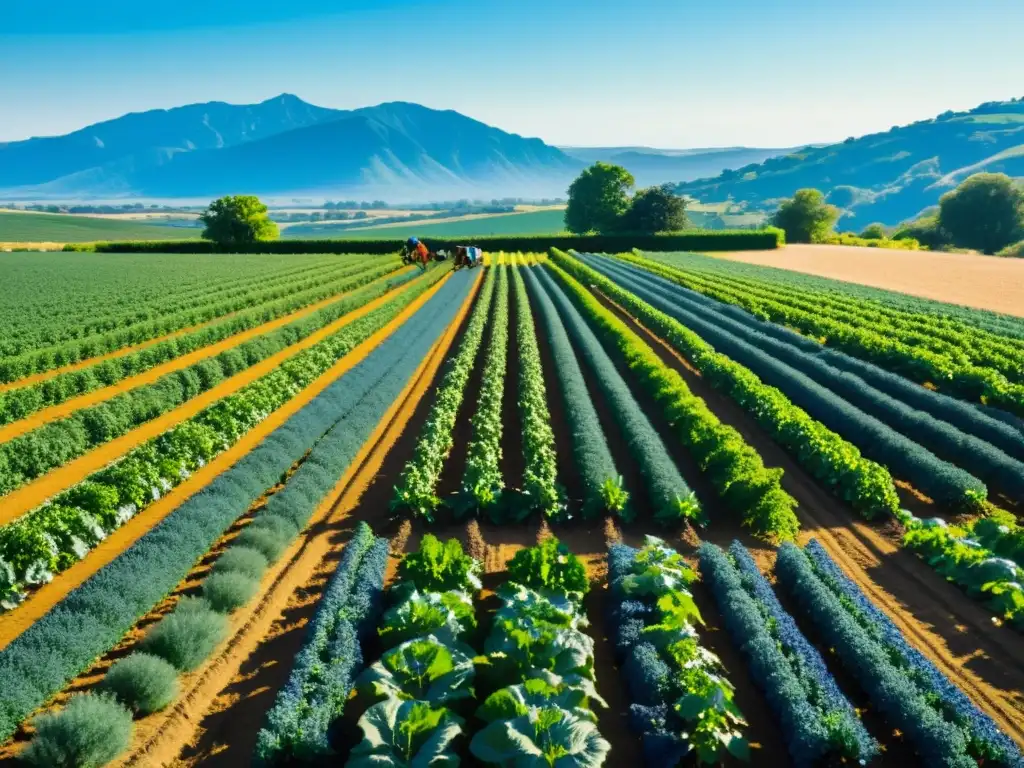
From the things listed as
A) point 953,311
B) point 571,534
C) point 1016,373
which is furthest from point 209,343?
point 953,311

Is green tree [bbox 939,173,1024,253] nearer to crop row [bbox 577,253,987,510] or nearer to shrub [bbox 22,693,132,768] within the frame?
crop row [bbox 577,253,987,510]

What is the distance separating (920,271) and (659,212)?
108 feet

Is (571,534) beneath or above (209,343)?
beneath

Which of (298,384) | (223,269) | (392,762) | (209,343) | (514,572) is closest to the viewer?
(392,762)

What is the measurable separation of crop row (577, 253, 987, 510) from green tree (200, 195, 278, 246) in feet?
235

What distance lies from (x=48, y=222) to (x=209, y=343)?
535 feet

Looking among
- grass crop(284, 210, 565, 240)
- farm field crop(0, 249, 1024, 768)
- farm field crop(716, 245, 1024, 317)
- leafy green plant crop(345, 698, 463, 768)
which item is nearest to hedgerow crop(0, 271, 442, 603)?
farm field crop(0, 249, 1024, 768)

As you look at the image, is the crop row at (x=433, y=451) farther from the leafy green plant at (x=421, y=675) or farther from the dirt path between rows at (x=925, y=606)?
the dirt path between rows at (x=925, y=606)

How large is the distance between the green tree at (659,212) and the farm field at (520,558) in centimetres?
5830

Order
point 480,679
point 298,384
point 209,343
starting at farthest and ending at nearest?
1. point 209,343
2. point 298,384
3. point 480,679

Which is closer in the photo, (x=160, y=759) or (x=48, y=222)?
(x=160, y=759)

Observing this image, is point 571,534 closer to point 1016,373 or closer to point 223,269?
point 1016,373

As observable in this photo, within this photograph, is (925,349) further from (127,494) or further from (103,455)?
(103,455)

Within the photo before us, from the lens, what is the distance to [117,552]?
34.6ft
